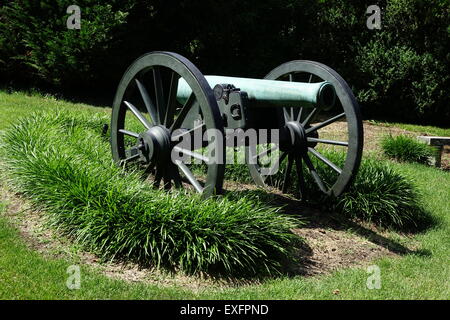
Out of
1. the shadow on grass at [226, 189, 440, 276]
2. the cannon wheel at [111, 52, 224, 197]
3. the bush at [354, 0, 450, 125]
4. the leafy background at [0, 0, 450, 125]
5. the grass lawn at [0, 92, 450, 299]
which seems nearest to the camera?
the grass lawn at [0, 92, 450, 299]

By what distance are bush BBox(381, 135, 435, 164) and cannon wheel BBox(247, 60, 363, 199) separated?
117 inches

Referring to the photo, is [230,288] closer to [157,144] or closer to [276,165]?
[157,144]

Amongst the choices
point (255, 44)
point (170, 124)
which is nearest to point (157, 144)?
point (170, 124)

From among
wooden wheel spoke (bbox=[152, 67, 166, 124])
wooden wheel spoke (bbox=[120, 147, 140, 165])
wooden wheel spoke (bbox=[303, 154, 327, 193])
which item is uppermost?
wooden wheel spoke (bbox=[152, 67, 166, 124])

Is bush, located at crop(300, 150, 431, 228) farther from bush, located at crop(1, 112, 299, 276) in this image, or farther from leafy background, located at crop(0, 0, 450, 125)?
leafy background, located at crop(0, 0, 450, 125)

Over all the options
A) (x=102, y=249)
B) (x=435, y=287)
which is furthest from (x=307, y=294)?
(x=102, y=249)

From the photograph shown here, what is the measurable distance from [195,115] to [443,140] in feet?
18.5

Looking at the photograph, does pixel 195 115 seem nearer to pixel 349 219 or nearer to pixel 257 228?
pixel 257 228

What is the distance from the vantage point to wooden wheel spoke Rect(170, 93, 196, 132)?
4926mm

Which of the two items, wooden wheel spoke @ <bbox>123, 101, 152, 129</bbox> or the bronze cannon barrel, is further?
wooden wheel spoke @ <bbox>123, 101, 152, 129</bbox>

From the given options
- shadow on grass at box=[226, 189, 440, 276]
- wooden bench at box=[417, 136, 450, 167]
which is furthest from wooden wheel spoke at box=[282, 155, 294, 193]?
wooden bench at box=[417, 136, 450, 167]

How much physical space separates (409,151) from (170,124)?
489 centimetres

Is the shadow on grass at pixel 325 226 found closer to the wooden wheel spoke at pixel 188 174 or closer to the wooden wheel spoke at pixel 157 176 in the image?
the wooden wheel spoke at pixel 188 174

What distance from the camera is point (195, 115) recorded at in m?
4.97
